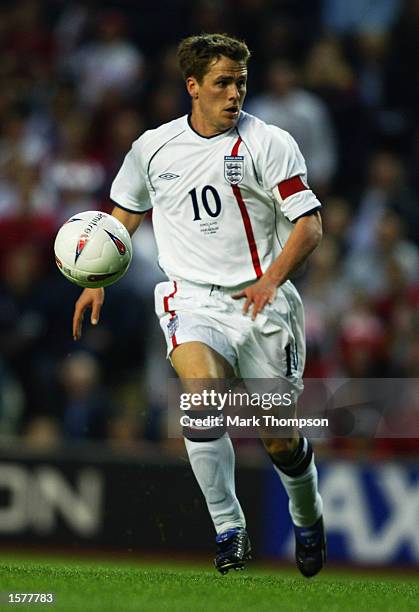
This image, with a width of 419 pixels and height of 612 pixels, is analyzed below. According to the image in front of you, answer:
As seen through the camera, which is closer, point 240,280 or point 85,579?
point 85,579

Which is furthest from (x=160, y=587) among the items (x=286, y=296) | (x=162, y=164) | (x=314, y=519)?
(x=162, y=164)

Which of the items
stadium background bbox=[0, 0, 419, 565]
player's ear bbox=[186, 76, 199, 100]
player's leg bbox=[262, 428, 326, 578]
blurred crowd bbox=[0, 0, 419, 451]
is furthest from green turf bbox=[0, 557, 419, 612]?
blurred crowd bbox=[0, 0, 419, 451]

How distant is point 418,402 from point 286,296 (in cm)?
305

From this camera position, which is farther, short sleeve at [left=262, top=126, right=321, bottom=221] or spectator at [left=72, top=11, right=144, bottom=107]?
spectator at [left=72, top=11, right=144, bottom=107]

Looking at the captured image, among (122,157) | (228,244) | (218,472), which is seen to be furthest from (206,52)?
(122,157)

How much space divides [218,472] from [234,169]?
1561 mm

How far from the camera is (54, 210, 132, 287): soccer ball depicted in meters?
6.91

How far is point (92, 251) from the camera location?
22.7ft

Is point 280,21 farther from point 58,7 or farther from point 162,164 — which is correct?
point 162,164

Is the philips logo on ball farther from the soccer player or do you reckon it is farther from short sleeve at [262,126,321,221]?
short sleeve at [262,126,321,221]

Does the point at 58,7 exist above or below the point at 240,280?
above

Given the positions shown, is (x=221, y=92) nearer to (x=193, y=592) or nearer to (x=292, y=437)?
(x=292, y=437)

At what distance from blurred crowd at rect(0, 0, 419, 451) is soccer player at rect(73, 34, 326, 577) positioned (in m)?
3.55

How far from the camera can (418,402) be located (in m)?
9.96
